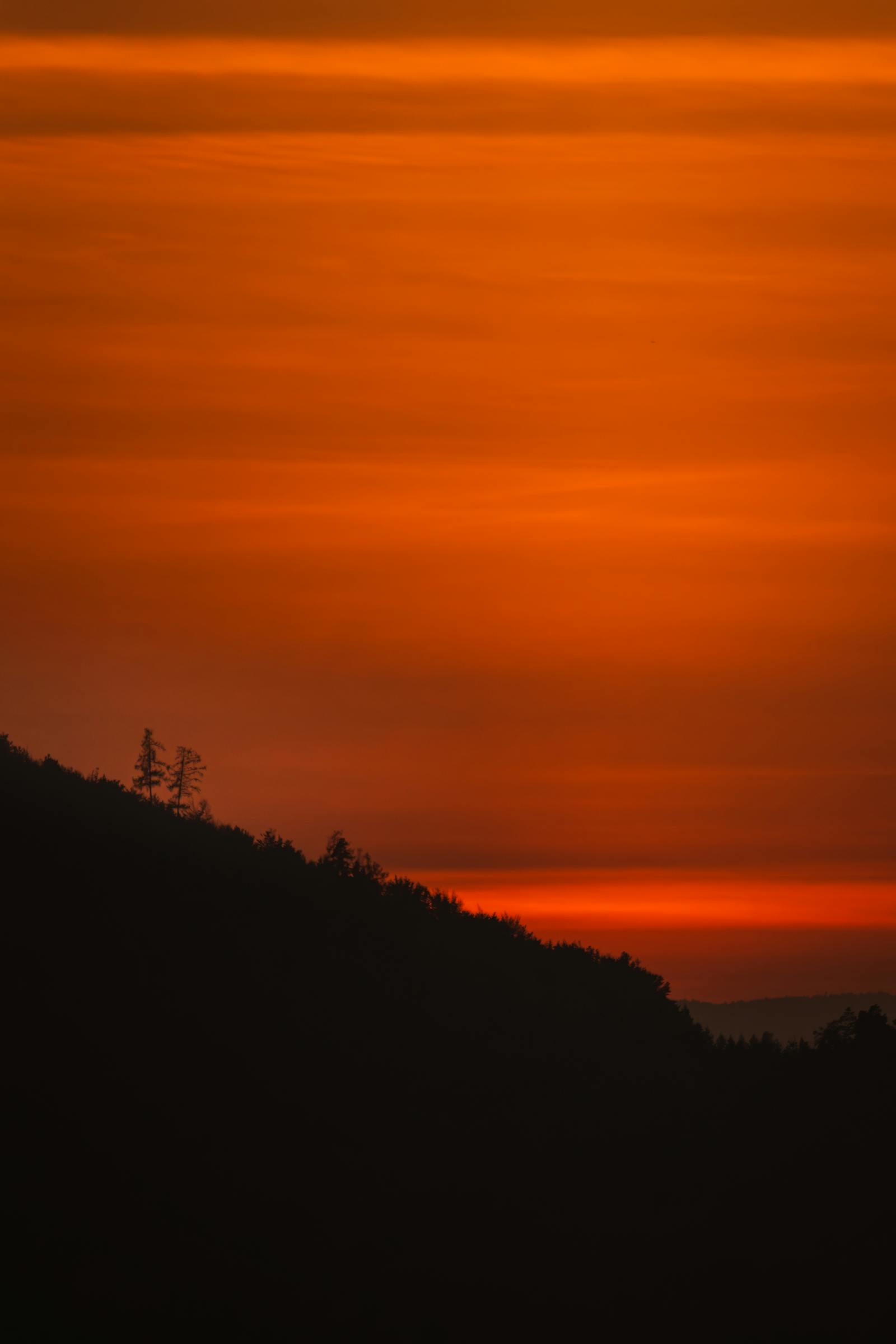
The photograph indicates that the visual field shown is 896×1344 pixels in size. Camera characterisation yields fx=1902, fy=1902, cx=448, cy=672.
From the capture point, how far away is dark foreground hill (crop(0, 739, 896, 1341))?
43.3 meters

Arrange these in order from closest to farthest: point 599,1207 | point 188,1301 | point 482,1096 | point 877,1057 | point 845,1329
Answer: point 188,1301 < point 845,1329 < point 599,1207 < point 482,1096 < point 877,1057

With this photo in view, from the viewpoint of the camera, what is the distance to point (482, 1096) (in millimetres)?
56469

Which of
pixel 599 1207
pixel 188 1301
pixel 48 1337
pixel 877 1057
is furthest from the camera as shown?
pixel 877 1057

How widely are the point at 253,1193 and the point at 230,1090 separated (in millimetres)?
4147

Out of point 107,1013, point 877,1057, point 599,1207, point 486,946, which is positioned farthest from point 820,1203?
point 107,1013

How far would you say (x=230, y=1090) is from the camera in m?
49.8

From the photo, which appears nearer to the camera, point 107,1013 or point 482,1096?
point 107,1013

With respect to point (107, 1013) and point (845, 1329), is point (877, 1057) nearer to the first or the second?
point (845, 1329)

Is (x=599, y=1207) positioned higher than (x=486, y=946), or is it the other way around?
(x=486, y=946)

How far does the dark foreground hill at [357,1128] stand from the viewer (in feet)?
142

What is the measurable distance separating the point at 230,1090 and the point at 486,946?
22.1m

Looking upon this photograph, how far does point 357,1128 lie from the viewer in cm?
5125

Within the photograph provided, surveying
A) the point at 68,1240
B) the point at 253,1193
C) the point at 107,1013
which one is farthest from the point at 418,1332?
the point at 107,1013

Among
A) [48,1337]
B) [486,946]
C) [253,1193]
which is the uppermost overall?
[486,946]
